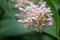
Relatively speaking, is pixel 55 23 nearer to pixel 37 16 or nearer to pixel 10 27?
pixel 37 16

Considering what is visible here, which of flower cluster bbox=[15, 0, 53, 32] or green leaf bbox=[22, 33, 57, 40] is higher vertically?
flower cluster bbox=[15, 0, 53, 32]

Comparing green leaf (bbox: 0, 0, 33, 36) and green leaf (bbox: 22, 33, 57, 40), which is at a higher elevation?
green leaf (bbox: 0, 0, 33, 36)

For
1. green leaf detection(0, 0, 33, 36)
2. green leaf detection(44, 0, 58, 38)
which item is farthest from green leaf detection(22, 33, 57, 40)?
green leaf detection(44, 0, 58, 38)

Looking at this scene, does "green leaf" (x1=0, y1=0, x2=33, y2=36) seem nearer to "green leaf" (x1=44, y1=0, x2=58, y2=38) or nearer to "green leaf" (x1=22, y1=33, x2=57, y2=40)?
"green leaf" (x1=22, y1=33, x2=57, y2=40)

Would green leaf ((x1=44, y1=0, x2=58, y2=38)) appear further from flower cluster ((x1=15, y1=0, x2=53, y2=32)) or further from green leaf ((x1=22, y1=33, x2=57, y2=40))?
green leaf ((x1=22, y1=33, x2=57, y2=40))

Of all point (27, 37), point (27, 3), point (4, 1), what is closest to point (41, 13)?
point (27, 3)

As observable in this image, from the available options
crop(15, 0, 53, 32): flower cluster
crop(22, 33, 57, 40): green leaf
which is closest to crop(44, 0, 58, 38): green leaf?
crop(15, 0, 53, 32): flower cluster

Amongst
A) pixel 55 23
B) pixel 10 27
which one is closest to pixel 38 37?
pixel 10 27

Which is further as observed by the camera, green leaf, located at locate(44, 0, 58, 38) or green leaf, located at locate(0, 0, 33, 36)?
green leaf, located at locate(0, 0, 33, 36)

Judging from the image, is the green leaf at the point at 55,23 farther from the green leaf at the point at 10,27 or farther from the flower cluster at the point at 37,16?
the green leaf at the point at 10,27
